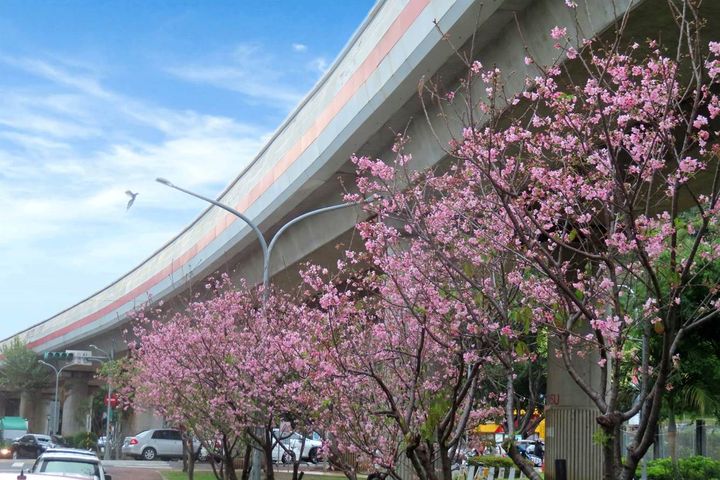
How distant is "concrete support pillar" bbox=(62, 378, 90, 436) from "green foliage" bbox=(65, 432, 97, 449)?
10669 millimetres

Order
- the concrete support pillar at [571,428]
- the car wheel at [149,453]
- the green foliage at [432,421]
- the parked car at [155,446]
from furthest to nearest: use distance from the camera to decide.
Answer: the car wheel at [149,453], the parked car at [155,446], the concrete support pillar at [571,428], the green foliage at [432,421]

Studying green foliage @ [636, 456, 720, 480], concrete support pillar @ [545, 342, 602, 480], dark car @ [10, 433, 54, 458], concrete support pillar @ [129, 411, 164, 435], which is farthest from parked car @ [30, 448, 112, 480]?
concrete support pillar @ [129, 411, 164, 435]

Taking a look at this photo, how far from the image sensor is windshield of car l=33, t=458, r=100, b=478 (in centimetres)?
1644

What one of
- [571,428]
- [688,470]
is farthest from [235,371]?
[688,470]

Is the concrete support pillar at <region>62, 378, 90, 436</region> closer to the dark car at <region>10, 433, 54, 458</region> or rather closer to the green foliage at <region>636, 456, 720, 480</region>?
the dark car at <region>10, 433, 54, 458</region>

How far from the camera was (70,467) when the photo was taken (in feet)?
54.4

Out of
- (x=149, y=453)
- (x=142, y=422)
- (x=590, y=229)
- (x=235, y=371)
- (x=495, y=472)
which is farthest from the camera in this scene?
(x=142, y=422)

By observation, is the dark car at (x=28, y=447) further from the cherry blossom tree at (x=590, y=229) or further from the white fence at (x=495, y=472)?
the cherry blossom tree at (x=590, y=229)

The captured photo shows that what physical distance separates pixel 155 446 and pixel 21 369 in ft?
93.6

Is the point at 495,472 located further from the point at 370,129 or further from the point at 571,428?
the point at 370,129

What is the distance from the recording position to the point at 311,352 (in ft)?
40.2

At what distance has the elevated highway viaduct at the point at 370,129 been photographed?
1273 centimetres

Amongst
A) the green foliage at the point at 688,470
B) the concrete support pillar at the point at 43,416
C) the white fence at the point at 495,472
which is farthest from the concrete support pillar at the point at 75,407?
the green foliage at the point at 688,470

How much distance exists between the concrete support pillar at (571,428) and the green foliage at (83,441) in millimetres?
51531
